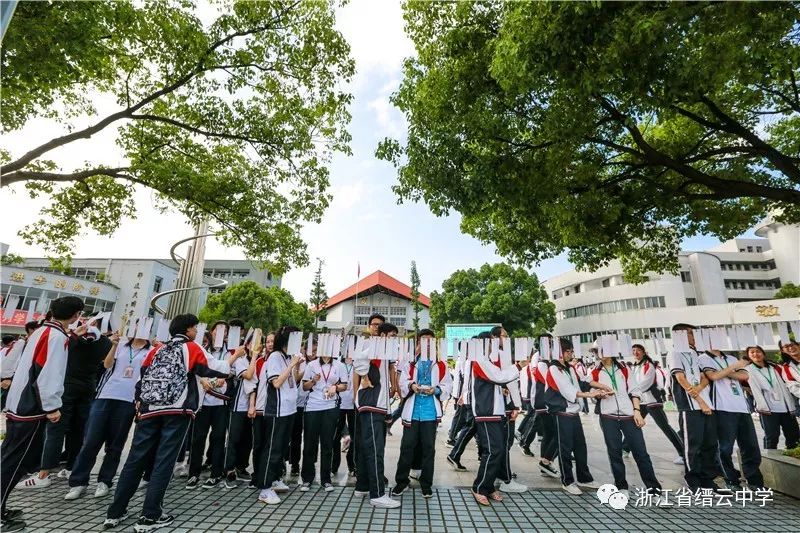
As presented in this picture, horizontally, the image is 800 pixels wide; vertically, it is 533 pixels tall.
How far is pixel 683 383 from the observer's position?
16.5 ft

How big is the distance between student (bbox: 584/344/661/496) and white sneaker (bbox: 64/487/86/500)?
21.0 ft

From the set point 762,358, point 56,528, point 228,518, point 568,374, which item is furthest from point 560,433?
point 56,528

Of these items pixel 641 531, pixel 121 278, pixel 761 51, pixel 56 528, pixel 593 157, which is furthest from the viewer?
pixel 121 278

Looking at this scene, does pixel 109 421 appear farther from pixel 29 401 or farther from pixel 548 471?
pixel 548 471

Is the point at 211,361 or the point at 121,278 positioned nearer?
the point at 211,361

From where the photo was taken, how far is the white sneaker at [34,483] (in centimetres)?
460

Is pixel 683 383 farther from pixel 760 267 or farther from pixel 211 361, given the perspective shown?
pixel 760 267

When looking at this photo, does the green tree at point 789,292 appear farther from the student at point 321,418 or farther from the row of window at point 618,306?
the student at point 321,418

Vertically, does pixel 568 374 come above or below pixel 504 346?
below

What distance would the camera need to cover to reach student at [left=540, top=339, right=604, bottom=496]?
5.15 meters

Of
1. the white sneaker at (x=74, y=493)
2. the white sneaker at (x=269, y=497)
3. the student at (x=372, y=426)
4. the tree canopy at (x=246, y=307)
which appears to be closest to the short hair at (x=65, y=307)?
the white sneaker at (x=74, y=493)

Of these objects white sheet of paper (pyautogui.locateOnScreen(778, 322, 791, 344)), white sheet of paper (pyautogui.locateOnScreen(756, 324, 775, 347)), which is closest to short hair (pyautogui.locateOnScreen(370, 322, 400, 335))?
white sheet of paper (pyautogui.locateOnScreen(756, 324, 775, 347))

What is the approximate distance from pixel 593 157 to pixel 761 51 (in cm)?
322

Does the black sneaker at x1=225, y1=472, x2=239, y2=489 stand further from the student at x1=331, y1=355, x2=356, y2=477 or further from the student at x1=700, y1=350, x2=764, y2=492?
the student at x1=700, y1=350, x2=764, y2=492
